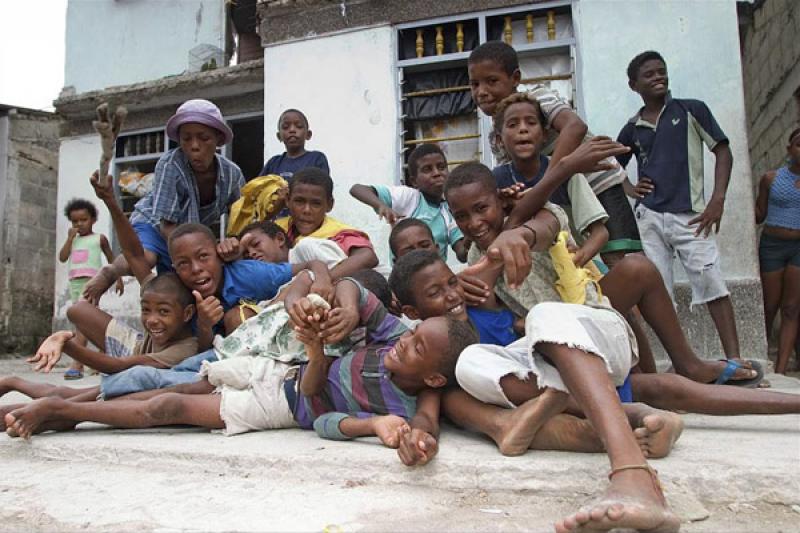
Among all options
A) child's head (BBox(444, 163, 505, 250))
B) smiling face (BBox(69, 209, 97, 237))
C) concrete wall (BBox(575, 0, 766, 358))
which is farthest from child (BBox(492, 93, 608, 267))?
smiling face (BBox(69, 209, 97, 237))

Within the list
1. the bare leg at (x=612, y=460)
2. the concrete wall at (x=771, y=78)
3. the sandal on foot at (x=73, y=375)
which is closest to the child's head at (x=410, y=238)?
the bare leg at (x=612, y=460)

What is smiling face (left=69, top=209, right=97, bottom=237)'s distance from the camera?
6.48 meters

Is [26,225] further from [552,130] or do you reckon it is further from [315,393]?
[552,130]

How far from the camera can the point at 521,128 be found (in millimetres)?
2537

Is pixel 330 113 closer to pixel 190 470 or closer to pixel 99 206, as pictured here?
pixel 99 206

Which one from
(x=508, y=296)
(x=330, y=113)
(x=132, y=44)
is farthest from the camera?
(x=132, y=44)

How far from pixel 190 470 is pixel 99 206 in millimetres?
5961

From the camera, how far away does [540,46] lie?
4910mm

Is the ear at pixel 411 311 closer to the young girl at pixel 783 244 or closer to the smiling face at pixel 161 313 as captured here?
the smiling face at pixel 161 313

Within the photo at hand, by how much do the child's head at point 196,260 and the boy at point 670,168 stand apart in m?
2.60

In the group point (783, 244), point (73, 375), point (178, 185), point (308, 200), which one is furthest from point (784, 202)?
point (73, 375)

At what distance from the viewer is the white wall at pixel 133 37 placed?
7328 mm

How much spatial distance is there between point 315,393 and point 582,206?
130 cm

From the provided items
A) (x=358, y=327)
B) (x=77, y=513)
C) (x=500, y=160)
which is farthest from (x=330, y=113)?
(x=77, y=513)
